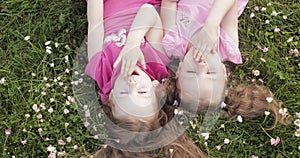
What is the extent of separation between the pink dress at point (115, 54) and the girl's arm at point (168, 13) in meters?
0.10

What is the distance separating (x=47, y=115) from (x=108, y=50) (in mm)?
354

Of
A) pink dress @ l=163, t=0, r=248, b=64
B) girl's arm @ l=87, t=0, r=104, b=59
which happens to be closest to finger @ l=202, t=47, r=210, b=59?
pink dress @ l=163, t=0, r=248, b=64

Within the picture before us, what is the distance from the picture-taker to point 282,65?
2.27m

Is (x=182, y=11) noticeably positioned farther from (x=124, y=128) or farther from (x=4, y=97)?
(x=4, y=97)

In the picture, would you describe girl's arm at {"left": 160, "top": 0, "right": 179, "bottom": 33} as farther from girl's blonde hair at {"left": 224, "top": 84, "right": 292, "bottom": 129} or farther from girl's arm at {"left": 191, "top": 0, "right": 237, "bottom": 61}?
girl's blonde hair at {"left": 224, "top": 84, "right": 292, "bottom": 129}

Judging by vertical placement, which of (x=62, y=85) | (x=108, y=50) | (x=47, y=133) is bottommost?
(x=47, y=133)

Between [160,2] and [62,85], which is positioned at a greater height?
[160,2]

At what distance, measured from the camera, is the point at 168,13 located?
2.21 metres

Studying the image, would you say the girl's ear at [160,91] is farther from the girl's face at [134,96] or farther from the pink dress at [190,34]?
the pink dress at [190,34]

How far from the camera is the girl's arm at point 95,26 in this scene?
2.15 meters

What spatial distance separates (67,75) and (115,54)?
0.27 m

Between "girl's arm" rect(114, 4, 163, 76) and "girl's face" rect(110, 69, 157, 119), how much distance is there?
36 mm

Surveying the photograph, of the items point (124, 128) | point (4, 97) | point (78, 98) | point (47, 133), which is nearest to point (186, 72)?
point (124, 128)

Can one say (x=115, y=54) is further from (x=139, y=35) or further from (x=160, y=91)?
(x=160, y=91)
